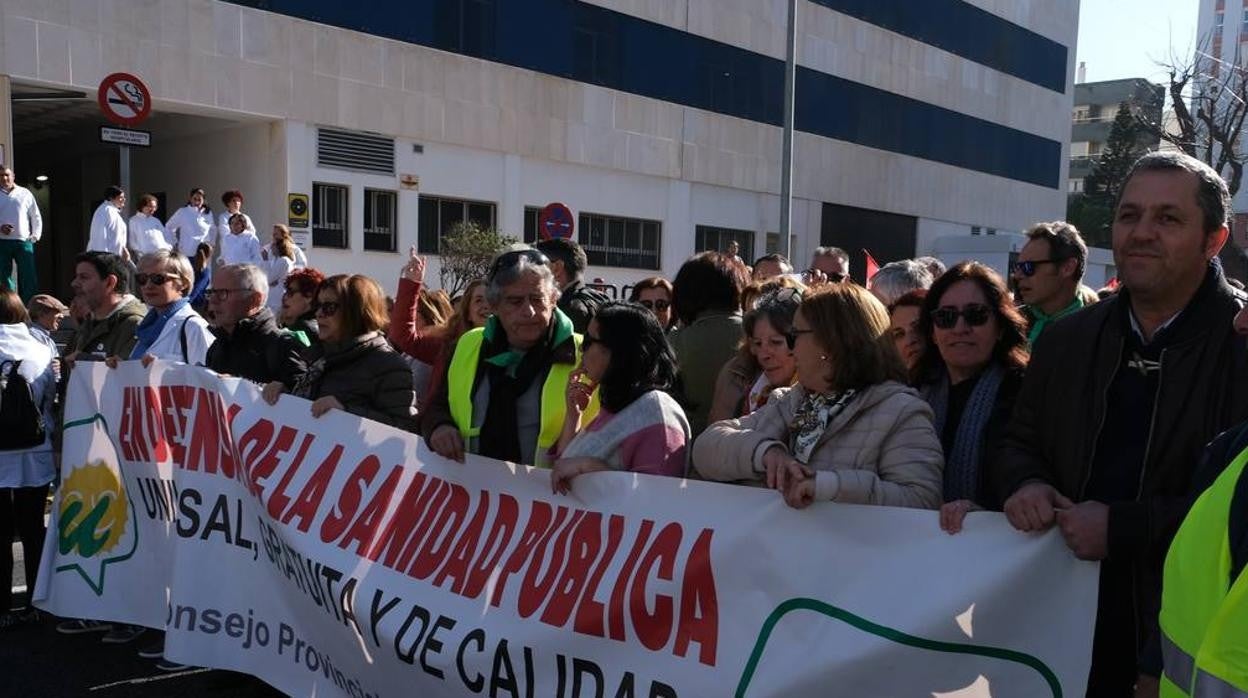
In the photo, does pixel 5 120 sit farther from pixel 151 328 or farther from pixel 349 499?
pixel 349 499

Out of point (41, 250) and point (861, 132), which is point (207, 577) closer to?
point (41, 250)

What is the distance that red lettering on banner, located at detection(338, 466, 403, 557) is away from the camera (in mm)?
3656

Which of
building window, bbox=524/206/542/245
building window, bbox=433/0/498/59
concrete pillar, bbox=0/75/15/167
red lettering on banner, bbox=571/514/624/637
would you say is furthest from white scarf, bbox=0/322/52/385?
building window, bbox=524/206/542/245

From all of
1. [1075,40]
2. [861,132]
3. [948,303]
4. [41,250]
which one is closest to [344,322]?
[948,303]

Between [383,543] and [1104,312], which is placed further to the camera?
[383,543]

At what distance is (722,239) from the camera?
27.0 meters

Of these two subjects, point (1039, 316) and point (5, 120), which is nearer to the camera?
point (1039, 316)

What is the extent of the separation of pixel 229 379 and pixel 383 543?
54.2 inches

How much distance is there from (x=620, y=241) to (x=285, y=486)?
67.7 feet

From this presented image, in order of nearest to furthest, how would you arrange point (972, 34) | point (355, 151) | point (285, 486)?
1. point (285, 486)
2. point (355, 151)
3. point (972, 34)

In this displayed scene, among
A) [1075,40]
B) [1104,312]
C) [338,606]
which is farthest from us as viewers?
[1075,40]

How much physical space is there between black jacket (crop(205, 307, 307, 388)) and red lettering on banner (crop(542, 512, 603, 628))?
2178 millimetres

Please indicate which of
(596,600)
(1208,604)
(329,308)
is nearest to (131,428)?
(329,308)

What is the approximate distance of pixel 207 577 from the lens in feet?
14.0
